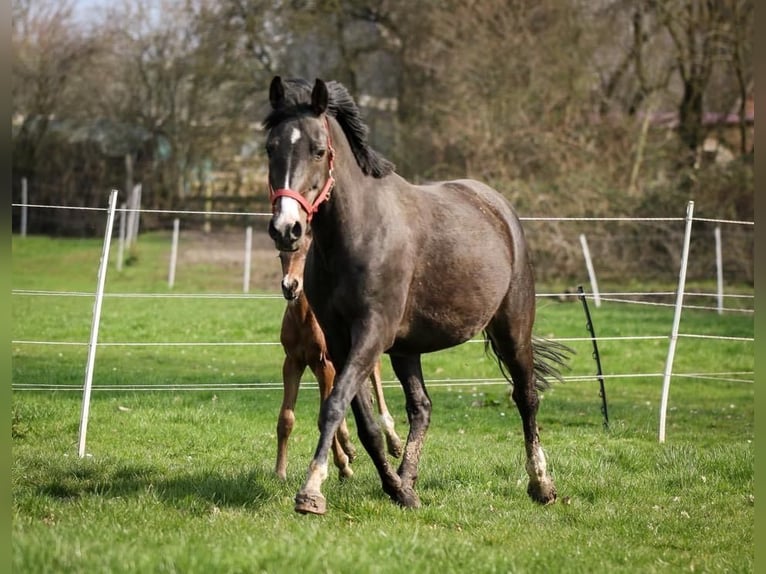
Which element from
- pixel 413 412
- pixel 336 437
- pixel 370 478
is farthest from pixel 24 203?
pixel 413 412

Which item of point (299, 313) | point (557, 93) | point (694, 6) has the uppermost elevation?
point (694, 6)

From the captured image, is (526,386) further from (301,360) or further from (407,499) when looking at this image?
(301,360)

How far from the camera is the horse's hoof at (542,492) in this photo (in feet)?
20.8

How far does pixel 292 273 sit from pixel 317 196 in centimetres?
146

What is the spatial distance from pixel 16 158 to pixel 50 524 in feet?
103

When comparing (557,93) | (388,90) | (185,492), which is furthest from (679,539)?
(388,90)

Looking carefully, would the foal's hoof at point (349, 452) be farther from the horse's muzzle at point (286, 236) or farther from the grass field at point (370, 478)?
the horse's muzzle at point (286, 236)

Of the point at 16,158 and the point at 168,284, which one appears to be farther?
the point at 16,158

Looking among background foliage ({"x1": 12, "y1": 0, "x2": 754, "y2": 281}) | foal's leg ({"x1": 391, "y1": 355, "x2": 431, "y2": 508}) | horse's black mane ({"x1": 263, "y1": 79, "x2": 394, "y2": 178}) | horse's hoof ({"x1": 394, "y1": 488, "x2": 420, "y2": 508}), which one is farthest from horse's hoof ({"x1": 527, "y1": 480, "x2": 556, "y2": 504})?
background foliage ({"x1": 12, "y1": 0, "x2": 754, "y2": 281})

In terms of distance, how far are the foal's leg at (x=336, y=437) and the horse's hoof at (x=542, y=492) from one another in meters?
1.37

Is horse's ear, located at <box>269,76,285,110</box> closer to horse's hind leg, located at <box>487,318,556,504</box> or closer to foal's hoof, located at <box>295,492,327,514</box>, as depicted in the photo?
foal's hoof, located at <box>295,492,327,514</box>

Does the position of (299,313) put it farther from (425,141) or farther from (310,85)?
(425,141)

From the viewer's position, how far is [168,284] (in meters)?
24.1

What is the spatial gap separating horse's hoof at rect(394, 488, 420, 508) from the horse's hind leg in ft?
3.08
